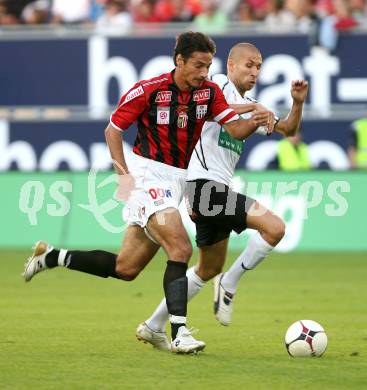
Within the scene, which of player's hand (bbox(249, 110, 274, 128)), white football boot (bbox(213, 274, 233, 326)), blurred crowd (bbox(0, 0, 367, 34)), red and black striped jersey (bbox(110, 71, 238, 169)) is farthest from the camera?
blurred crowd (bbox(0, 0, 367, 34))

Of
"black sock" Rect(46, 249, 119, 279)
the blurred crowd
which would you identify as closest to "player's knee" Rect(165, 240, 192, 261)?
"black sock" Rect(46, 249, 119, 279)

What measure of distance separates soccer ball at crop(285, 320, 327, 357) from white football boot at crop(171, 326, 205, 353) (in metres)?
0.67

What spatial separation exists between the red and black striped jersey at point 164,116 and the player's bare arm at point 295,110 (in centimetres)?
68

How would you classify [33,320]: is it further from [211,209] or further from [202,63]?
[202,63]

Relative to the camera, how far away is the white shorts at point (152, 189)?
27.9 feet

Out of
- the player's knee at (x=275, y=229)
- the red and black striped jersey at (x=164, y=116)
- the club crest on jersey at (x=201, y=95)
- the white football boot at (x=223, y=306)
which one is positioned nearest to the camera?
the red and black striped jersey at (x=164, y=116)

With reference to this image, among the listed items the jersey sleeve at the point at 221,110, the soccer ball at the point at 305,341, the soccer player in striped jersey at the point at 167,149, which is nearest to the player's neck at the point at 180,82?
the soccer player in striped jersey at the point at 167,149

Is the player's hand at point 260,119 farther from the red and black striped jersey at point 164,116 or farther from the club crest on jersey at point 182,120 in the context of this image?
the club crest on jersey at point 182,120

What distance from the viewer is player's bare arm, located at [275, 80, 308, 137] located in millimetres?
8883

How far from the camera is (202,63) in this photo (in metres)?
8.48

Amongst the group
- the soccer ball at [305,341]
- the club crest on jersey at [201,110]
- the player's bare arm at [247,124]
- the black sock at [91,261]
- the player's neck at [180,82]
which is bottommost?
the soccer ball at [305,341]

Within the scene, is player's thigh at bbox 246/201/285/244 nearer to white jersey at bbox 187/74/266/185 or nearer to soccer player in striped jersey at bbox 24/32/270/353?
white jersey at bbox 187/74/266/185

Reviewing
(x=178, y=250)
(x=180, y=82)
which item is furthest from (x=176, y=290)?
(x=180, y=82)

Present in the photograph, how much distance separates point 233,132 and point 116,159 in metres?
0.96
